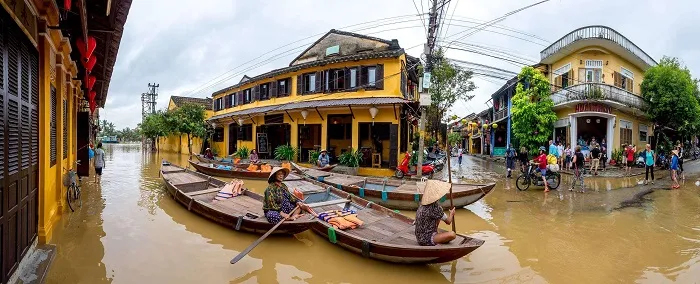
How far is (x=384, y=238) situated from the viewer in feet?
19.1

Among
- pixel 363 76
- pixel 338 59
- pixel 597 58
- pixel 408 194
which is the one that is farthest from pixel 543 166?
pixel 597 58

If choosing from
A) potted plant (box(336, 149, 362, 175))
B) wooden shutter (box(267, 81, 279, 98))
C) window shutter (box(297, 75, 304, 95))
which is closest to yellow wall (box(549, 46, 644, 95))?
potted plant (box(336, 149, 362, 175))

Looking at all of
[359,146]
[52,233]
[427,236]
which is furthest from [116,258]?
[359,146]

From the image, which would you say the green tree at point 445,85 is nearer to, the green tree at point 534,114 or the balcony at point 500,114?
the green tree at point 534,114

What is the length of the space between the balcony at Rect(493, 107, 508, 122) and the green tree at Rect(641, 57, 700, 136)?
9207 millimetres

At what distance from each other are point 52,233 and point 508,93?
27120mm

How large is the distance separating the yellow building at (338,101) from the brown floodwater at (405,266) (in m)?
7.84

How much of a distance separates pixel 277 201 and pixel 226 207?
2119 millimetres

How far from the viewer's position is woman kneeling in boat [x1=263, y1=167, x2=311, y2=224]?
6426mm

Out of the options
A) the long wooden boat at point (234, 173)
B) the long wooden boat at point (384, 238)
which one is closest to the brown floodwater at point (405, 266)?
the long wooden boat at point (384, 238)

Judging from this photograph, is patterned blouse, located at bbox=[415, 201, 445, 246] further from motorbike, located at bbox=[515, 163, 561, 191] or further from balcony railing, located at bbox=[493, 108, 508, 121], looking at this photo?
balcony railing, located at bbox=[493, 108, 508, 121]

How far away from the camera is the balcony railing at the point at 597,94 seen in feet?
58.9

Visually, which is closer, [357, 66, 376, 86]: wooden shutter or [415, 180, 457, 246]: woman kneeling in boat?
[415, 180, 457, 246]: woman kneeling in boat

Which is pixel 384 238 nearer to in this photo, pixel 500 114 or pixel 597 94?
pixel 597 94
